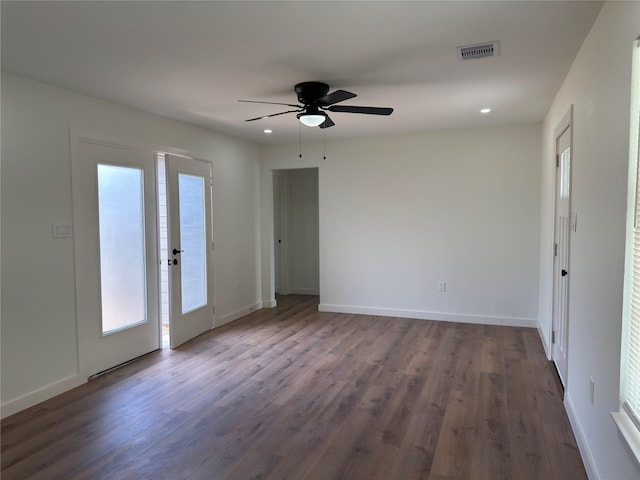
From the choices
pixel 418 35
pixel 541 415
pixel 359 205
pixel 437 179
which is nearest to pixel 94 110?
pixel 418 35

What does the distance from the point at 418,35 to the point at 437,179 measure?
10.0ft

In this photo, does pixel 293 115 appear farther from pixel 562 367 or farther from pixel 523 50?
pixel 562 367

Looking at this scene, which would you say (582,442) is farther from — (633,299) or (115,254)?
(115,254)

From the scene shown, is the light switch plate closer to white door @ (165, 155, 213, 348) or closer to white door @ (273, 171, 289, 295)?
white door @ (165, 155, 213, 348)

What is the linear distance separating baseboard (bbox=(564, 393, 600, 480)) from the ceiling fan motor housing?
286 cm

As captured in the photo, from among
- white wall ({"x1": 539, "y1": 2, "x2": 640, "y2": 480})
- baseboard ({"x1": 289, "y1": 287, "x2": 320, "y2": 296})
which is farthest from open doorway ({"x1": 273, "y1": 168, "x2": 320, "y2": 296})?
white wall ({"x1": 539, "y1": 2, "x2": 640, "y2": 480})

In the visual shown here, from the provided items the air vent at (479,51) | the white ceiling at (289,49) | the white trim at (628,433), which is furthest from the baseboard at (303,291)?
the white trim at (628,433)

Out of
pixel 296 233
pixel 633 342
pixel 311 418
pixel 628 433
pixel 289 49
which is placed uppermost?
pixel 289 49

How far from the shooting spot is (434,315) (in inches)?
213

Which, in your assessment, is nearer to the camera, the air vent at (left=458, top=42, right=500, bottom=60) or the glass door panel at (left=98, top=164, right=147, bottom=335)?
the air vent at (left=458, top=42, right=500, bottom=60)

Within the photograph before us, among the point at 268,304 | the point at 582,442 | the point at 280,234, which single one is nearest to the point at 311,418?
the point at 582,442

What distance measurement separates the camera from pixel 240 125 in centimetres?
482

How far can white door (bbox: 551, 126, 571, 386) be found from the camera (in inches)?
123

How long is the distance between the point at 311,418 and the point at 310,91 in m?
2.45
